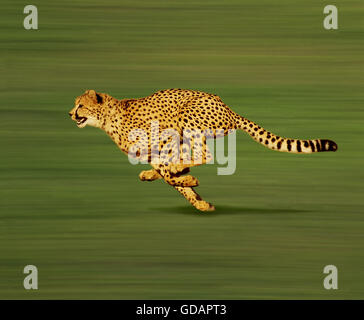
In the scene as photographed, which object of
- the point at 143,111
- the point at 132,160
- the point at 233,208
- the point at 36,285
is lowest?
the point at 36,285

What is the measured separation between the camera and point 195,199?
5.18 meters

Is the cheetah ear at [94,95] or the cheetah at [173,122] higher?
the cheetah ear at [94,95]

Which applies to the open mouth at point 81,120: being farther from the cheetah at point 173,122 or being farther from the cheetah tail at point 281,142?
the cheetah tail at point 281,142

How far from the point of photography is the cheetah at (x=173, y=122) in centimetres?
513

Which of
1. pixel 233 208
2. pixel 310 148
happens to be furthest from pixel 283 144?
pixel 233 208

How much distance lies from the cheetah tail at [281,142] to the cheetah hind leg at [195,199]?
0.56m

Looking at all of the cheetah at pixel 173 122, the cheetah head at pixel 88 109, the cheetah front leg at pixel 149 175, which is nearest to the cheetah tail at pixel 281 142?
the cheetah at pixel 173 122

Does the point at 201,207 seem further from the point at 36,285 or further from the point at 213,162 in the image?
the point at 36,285

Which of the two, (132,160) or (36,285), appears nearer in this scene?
(36,285)

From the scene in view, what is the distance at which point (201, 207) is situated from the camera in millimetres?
5168

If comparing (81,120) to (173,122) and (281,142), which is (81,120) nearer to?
(173,122)

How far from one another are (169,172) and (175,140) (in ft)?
0.72

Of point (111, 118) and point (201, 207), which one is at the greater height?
point (111, 118)

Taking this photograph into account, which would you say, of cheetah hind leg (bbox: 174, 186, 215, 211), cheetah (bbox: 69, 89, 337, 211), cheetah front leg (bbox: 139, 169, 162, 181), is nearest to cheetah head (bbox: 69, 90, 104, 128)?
cheetah (bbox: 69, 89, 337, 211)
